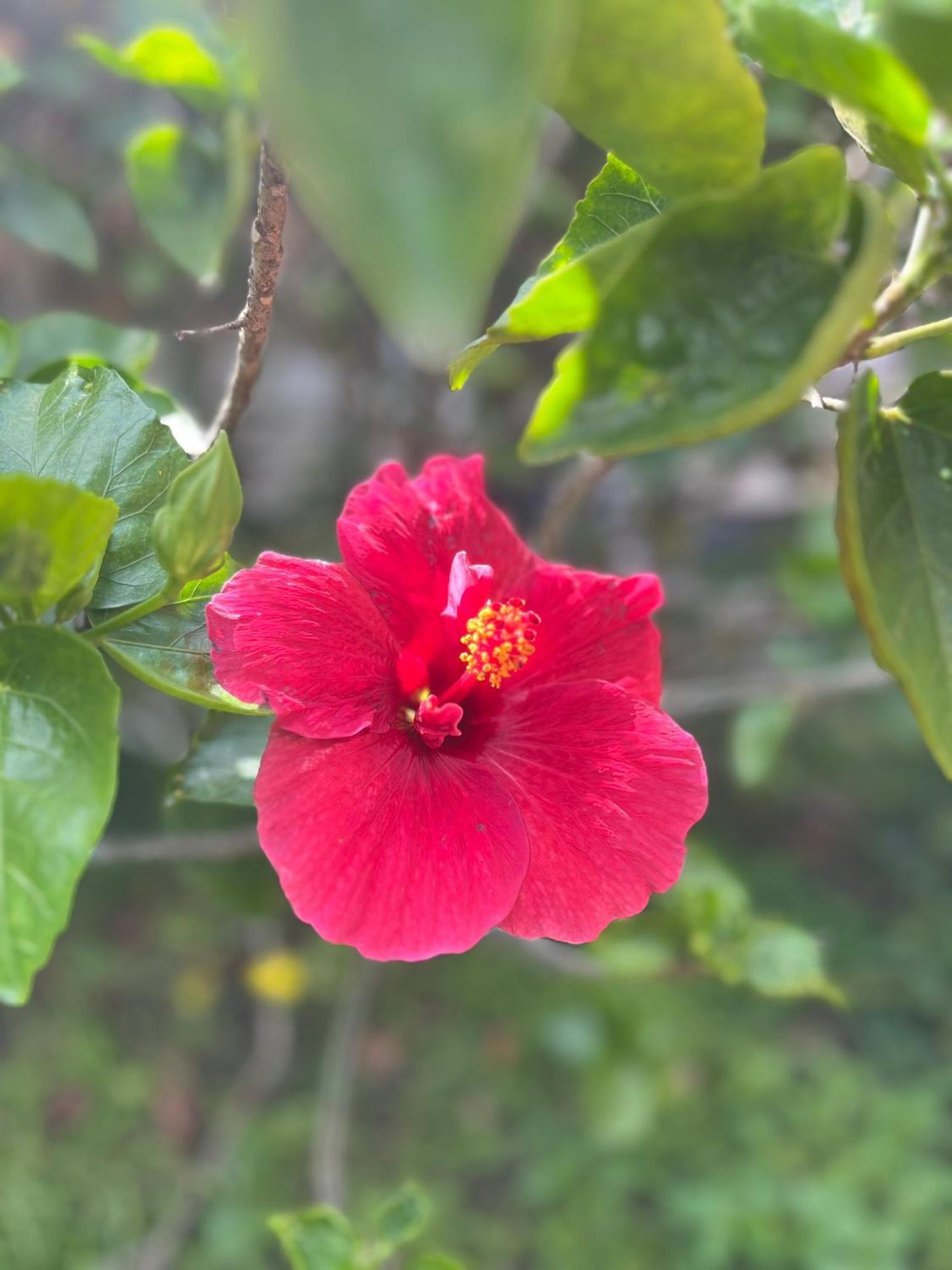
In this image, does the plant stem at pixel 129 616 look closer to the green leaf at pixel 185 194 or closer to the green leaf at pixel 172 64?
the green leaf at pixel 185 194

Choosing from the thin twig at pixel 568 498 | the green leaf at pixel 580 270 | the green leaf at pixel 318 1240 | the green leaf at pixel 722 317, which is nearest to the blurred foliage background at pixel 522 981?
the thin twig at pixel 568 498

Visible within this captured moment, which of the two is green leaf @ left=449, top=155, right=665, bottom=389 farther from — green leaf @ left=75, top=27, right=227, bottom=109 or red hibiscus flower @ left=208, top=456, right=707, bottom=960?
green leaf @ left=75, top=27, right=227, bottom=109

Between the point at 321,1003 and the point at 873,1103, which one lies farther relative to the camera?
the point at 321,1003

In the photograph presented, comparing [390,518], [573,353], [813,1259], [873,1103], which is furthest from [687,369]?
[873,1103]

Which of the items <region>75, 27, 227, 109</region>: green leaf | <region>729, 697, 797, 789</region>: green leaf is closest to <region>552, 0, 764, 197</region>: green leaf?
<region>75, 27, 227, 109</region>: green leaf

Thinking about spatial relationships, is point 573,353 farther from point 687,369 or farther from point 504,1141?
point 504,1141

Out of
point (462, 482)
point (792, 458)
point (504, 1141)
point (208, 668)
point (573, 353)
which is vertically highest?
point (573, 353)

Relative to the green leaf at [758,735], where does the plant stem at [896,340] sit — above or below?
above
